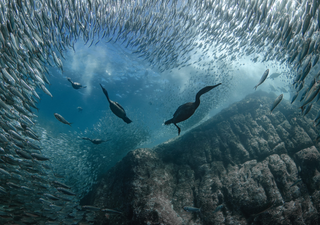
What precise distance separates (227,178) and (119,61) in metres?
17.6

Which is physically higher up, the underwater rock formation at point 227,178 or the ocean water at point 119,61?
the ocean water at point 119,61

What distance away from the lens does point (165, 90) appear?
901 inches

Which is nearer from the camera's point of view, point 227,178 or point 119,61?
point 227,178

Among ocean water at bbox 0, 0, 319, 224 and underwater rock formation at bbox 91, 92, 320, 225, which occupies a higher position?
ocean water at bbox 0, 0, 319, 224

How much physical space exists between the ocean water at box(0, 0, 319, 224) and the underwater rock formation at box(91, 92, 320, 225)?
8.01ft

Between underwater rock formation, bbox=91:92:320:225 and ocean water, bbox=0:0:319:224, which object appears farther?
ocean water, bbox=0:0:319:224

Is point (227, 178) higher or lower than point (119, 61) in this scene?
lower

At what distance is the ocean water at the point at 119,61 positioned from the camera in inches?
189

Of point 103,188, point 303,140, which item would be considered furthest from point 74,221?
point 303,140

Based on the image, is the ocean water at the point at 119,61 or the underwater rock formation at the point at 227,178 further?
the ocean water at the point at 119,61

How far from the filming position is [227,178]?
5.32 m

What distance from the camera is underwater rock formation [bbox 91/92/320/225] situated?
406cm

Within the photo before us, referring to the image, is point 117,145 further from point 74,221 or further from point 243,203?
point 243,203

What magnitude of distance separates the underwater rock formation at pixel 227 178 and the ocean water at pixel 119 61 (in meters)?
2.44
